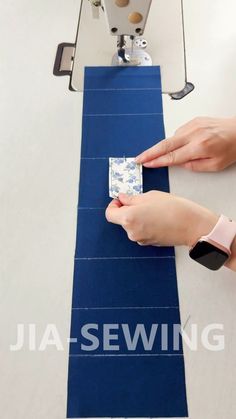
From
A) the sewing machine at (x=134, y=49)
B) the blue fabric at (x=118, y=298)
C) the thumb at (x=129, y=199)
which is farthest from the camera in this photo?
the sewing machine at (x=134, y=49)

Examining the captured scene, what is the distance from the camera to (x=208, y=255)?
2.35 feet

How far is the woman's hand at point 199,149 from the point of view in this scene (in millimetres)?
878

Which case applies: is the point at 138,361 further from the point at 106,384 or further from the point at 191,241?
the point at 191,241

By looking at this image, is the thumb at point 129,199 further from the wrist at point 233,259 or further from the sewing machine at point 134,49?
the sewing machine at point 134,49

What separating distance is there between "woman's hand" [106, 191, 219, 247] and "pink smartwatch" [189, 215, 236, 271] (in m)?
0.03

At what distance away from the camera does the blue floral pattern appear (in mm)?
871

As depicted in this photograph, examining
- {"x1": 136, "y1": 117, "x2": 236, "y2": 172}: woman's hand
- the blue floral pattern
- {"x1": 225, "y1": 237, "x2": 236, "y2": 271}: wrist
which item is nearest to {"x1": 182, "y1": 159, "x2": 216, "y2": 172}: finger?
{"x1": 136, "y1": 117, "x2": 236, "y2": 172}: woman's hand

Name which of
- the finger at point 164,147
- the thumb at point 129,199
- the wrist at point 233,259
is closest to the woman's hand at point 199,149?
the finger at point 164,147

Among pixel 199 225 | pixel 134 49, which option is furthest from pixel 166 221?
pixel 134 49

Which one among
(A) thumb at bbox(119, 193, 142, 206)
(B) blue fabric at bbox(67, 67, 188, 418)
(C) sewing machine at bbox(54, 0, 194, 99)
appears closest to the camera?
(B) blue fabric at bbox(67, 67, 188, 418)

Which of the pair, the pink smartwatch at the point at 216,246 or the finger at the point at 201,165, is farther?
the finger at the point at 201,165

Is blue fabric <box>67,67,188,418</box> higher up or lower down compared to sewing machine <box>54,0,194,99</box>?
lower down

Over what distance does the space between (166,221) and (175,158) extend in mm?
210

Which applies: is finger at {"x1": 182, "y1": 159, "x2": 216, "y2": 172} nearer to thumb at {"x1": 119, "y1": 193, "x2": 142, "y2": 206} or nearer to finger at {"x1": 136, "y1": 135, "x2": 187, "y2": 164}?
finger at {"x1": 136, "y1": 135, "x2": 187, "y2": 164}
